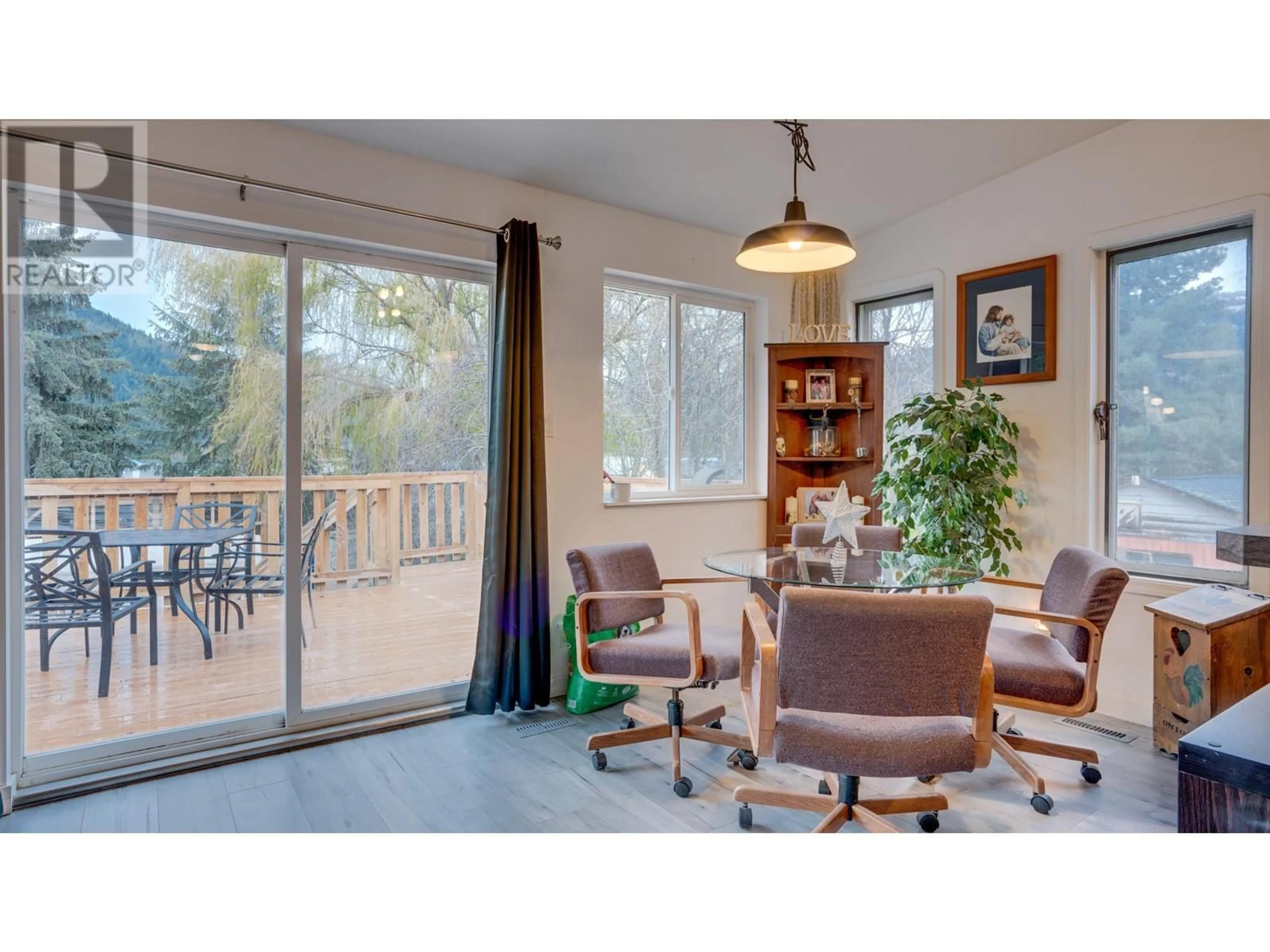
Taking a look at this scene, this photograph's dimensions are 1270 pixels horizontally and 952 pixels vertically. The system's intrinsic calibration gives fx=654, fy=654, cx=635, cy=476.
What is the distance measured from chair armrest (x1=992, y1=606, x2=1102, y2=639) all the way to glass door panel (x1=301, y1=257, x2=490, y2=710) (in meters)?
2.38

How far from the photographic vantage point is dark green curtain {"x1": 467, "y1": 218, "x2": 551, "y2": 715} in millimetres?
3084

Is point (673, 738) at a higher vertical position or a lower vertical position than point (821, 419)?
lower

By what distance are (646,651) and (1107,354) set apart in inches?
106

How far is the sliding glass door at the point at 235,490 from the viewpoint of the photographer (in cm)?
239

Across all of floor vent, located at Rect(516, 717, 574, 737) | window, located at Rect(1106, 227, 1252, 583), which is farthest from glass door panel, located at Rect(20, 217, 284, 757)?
window, located at Rect(1106, 227, 1252, 583)

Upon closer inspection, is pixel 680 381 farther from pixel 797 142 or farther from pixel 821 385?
pixel 797 142

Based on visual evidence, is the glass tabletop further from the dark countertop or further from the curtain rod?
the curtain rod

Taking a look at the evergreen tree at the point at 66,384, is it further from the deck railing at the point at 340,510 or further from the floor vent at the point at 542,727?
the floor vent at the point at 542,727

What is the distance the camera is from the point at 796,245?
2.39m

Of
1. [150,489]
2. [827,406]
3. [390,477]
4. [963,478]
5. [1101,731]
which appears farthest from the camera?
[827,406]

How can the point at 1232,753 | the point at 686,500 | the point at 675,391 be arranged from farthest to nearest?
the point at 675,391, the point at 686,500, the point at 1232,753

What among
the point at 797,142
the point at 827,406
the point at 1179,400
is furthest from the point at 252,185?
the point at 1179,400

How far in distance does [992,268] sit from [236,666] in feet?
13.8
